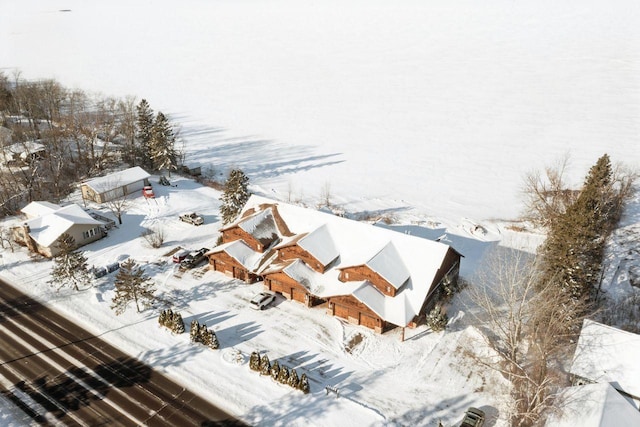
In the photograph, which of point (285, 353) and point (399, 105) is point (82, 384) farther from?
point (399, 105)

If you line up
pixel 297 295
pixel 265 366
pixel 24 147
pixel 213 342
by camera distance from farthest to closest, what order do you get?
pixel 24 147
pixel 297 295
pixel 213 342
pixel 265 366

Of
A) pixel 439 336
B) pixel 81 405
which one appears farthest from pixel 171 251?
pixel 439 336

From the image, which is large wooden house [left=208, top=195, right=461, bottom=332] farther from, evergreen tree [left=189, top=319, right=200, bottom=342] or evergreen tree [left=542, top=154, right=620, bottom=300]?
evergreen tree [left=542, top=154, right=620, bottom=300]

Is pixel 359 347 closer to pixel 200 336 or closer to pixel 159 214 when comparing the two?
pixel 200 336

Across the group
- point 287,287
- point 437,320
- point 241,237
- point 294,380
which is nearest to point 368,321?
point 437,320

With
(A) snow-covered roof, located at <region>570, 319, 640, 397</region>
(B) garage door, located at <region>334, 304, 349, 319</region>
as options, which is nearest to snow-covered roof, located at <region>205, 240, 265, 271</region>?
A: (B) garage door, located at <region>334, 304, 349, 319</region>

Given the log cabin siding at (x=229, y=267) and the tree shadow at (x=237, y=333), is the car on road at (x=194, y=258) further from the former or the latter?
the tree shadow at (x=237, y=333)
